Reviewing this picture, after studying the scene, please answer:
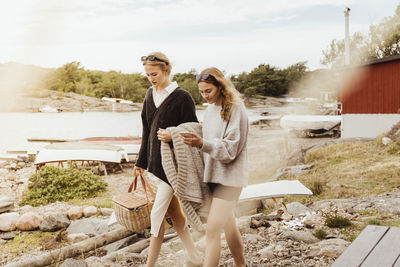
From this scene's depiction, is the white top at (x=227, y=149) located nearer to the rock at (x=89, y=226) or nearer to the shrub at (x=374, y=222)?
the shrub at (x=374, y=222)

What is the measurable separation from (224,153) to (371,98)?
16.3 m

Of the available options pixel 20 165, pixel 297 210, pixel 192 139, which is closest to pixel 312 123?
pixel 20 165

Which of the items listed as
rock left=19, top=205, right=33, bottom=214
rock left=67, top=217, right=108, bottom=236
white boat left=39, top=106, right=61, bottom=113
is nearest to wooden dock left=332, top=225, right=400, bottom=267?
rock left=67, top=217, right=108, bottom=236

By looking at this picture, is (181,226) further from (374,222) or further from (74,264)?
(374,222)

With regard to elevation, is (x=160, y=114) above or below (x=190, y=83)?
below

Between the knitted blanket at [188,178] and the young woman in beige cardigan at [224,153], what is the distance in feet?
0.26

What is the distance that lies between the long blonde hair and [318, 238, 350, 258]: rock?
1848mm

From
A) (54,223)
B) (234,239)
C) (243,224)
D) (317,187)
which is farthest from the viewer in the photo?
(317,187)

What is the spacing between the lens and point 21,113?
255 ft

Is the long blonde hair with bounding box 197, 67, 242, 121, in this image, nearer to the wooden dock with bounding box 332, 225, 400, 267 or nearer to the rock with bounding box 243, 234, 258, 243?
the wooden dock with bounding box 332, 225, 400, 267

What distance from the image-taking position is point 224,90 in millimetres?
2680

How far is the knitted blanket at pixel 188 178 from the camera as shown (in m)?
2.72

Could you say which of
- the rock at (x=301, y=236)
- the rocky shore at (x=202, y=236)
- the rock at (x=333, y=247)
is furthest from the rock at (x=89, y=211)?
the rock at (x=333, y=247)

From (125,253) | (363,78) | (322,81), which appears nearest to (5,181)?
(125,253)
